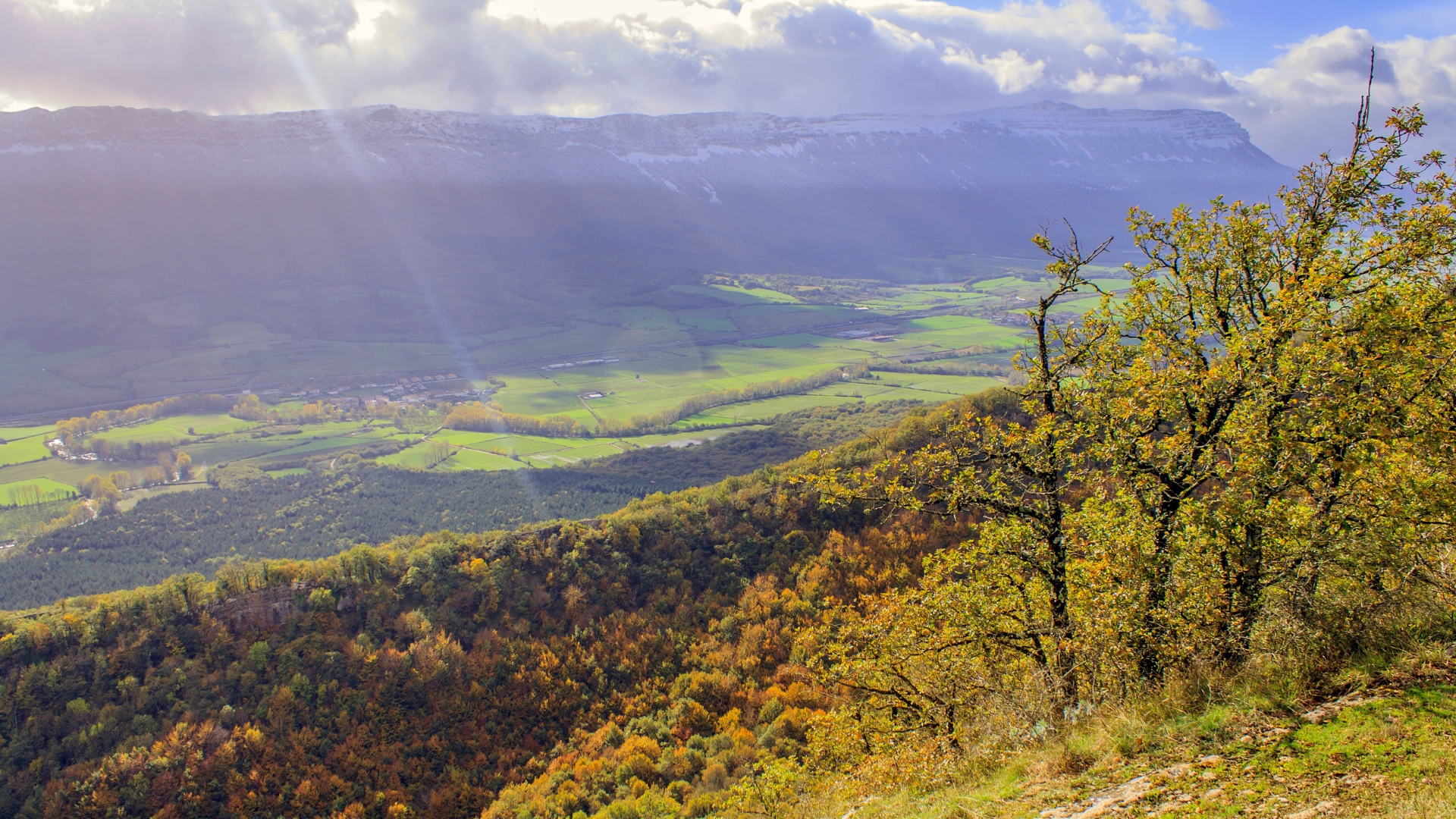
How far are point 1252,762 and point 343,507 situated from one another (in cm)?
11056

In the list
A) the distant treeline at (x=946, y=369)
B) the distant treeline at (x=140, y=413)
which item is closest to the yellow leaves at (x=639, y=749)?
the distant treeline at (x=946, y=369)

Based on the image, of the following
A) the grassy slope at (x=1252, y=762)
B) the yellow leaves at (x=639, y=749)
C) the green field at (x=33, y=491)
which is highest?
the grassy slope at (x=1252, y=762)

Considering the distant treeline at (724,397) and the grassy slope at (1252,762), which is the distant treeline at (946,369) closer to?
the distant treeline at (724,397)

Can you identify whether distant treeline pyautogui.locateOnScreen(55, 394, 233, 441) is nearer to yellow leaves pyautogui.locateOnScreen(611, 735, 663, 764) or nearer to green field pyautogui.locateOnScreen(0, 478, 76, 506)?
green field pyautogui.locateOnScreen(0, 478, 76, 506)

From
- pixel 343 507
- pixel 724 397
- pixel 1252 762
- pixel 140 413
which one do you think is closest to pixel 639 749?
pixel 1252 762

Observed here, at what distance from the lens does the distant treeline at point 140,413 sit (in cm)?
15112

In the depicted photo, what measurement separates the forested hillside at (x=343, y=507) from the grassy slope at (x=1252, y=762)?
78707 mm

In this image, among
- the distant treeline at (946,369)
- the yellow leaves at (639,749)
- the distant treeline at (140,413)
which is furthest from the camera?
the distant treeline at (946,369)

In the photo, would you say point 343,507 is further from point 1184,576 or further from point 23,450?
point 1184,576

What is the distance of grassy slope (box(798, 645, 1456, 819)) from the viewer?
338 inches

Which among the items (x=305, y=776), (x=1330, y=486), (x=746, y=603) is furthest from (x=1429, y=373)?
(x=305, y=776)

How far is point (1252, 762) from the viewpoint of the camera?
990 cm

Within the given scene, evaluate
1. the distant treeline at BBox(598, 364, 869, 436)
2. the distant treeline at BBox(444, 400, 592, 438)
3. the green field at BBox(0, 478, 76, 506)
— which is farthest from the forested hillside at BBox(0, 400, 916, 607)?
the distant treeline at BBox(444, 400, 592, 438)

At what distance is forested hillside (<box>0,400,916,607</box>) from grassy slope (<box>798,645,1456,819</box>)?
258 feet
